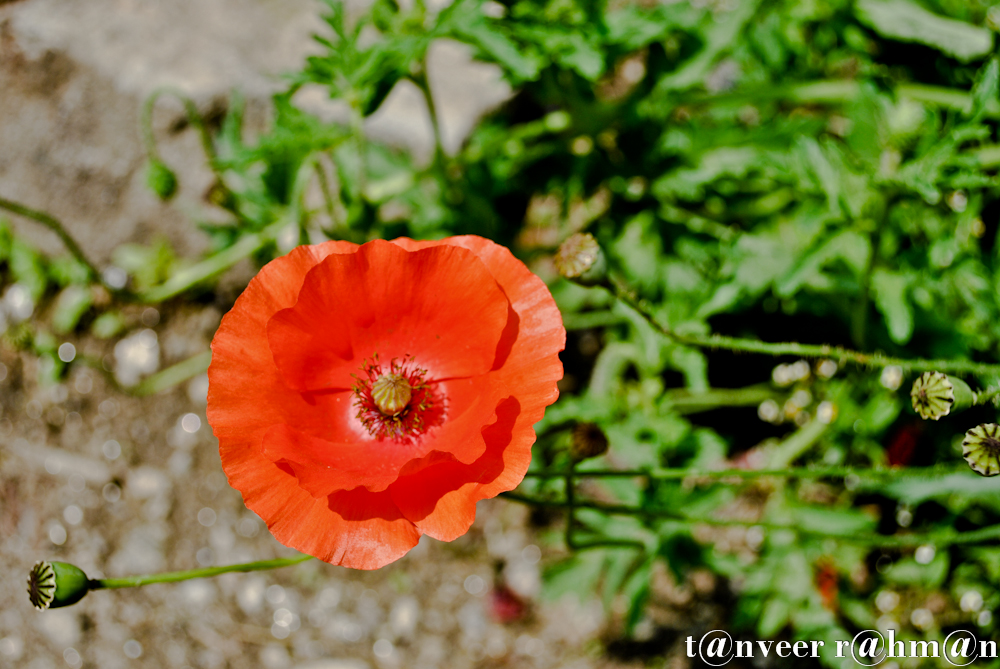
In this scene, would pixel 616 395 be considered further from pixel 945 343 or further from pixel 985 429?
pixel 985 429

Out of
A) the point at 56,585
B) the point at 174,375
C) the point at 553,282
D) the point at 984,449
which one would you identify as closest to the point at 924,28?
the point at 553,282

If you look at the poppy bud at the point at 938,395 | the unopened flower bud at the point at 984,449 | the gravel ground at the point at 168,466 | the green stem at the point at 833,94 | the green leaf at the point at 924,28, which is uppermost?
the green leaf at the point at 924,28

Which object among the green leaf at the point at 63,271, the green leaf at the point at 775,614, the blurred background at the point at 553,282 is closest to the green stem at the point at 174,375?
the blurred background at the point at 553,282

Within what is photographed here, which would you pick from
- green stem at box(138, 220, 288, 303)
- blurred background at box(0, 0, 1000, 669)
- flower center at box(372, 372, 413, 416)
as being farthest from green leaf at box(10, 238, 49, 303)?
flower center at box(372, 372, 413, 416)

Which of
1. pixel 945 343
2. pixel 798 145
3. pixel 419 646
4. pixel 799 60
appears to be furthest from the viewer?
pixel 419 646

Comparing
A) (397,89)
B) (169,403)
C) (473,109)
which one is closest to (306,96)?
(397,89)

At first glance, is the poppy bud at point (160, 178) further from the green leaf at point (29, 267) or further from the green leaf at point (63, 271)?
the green leaf at point (29, 267)
